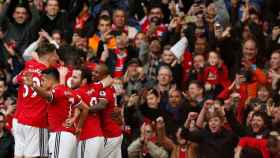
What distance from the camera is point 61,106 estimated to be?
16.1 meters

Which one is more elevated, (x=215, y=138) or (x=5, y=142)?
(x=215, y=138)

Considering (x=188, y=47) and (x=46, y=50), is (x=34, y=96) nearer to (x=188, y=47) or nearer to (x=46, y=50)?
(x=46, y=50)

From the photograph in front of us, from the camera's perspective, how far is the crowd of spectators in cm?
1797

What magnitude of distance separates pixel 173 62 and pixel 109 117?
13.1ft

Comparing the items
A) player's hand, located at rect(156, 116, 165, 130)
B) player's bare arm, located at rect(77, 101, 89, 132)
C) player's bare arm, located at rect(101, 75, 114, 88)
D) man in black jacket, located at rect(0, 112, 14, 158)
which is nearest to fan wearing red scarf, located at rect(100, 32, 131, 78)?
player's hand, located at rect(156, 116, 165, 130)

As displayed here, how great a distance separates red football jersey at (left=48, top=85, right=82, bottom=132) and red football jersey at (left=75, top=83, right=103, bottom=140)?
0.30m

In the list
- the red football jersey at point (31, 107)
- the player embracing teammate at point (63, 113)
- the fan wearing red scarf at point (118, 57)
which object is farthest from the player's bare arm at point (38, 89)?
the fan wearing red scarf at point (118, 57)

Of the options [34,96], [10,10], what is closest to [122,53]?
[10,10]

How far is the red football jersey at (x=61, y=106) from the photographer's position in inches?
619

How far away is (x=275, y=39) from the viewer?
21109 millimetres

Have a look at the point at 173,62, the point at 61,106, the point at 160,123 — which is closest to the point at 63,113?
the point at 61,106

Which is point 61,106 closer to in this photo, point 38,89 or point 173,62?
point 38,89

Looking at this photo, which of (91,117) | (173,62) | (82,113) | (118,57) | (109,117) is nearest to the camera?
(82,113)

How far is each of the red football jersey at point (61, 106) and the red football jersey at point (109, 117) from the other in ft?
2.01
